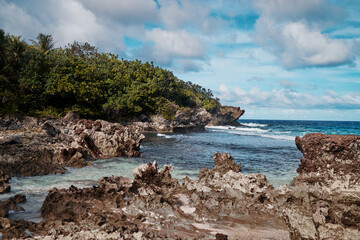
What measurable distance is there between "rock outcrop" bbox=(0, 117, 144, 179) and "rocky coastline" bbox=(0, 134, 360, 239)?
4.40 m

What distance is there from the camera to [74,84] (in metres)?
36.0

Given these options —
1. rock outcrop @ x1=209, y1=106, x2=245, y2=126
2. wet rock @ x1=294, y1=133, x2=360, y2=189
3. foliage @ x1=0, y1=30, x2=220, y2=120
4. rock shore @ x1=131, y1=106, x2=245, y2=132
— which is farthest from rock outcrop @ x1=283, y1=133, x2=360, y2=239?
rock outcrop @ x1=209, y1=106, x2=245, y2=126

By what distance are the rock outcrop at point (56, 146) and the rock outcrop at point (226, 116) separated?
70.6 meters

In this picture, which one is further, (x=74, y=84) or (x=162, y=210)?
(x=74, y=84)

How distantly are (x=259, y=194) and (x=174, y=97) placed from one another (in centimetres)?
5236

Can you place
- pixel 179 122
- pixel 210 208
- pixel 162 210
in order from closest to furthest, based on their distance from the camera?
pixel 162 210 → pixel 210 208 → pixel 179 122

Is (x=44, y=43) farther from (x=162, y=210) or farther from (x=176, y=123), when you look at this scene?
(x=162, y=210)

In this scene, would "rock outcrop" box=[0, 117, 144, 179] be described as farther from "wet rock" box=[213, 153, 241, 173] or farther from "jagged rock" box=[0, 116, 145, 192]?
"wet rock" box=[213, 153, 241, 173]

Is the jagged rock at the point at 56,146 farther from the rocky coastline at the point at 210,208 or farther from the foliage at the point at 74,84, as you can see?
the foliage at the point at 74,84

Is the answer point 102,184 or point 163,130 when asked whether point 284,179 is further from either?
point 163,130

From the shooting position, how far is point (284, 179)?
13.8m

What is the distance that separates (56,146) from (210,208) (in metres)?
11.3

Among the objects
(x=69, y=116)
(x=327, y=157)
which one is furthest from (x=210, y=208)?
(x=69, y=116)

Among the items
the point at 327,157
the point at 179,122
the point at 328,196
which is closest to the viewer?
the point at 328,196
